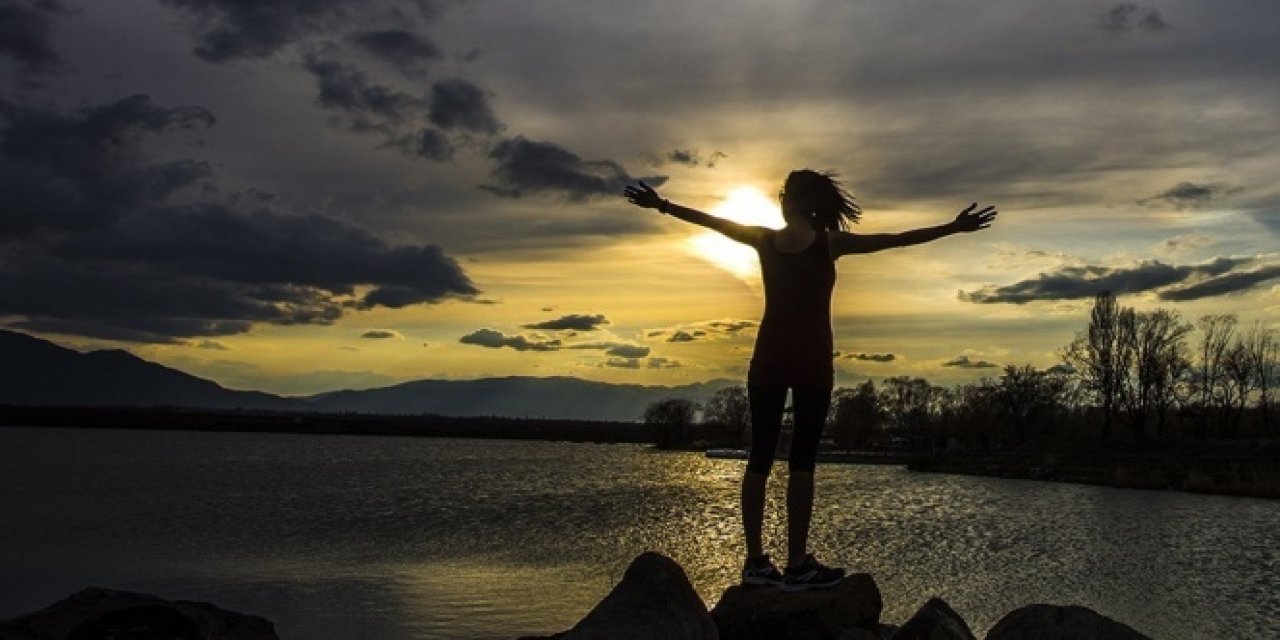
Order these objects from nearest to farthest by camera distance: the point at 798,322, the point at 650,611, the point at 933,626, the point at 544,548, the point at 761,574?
1. the point at 650,611
2. the point at 798,322
3. the point at 933,626
4. the point at 761,574
5. the point at 544,548

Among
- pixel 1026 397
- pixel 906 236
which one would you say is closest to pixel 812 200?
pixel 906 236

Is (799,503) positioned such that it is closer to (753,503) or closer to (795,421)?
(753,503)

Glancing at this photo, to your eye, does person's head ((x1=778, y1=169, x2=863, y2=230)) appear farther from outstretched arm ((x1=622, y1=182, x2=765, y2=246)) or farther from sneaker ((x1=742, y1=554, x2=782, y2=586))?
sneaker ((x1=742, y1=554, x2=782, y2=586))

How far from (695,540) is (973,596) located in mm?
12963

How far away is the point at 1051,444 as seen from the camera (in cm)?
11525

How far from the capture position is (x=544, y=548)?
110 feet

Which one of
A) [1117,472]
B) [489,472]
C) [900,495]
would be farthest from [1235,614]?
[489,472]

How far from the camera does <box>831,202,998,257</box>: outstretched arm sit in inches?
278

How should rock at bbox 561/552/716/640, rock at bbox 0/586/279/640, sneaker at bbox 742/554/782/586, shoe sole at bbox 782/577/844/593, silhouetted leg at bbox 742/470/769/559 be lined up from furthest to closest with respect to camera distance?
rock at bbox 0/586/279/640 → sneaker at bbox 742/554/782/586 → shoe sole at bbox 782/577/844/593 → silhouetted leg at bbox 742/470/769/559 → rock at bbox 561/552/716/640

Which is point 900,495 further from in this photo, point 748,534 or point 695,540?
point 748,534

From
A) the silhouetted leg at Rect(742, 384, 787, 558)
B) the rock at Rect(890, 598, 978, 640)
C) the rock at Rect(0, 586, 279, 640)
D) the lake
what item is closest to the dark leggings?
the silhouetted leg at Rect(742, 384, 787, 558)

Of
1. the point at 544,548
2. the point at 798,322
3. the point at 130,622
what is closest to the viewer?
the point at 798,322

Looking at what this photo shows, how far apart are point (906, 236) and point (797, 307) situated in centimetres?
97

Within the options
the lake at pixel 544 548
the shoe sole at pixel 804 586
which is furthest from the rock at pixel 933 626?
the lake at pixel 544 548
